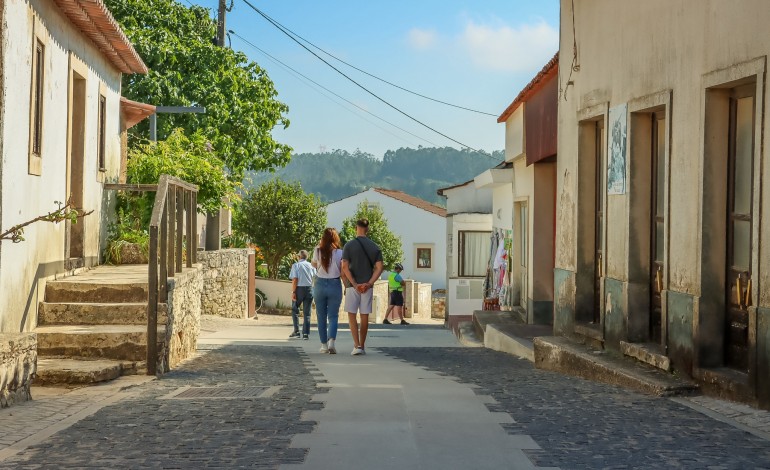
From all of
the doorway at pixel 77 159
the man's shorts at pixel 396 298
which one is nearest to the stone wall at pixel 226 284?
the man's shorts at pixel 396 298

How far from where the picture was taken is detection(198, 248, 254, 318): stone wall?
30.9m

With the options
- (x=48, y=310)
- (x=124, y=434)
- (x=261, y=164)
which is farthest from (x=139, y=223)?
(x=261, y=164)

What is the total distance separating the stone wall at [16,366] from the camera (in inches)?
324

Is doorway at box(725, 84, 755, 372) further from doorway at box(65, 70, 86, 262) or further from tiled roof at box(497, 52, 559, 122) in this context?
doorway at box(65, 70, 86, 262)

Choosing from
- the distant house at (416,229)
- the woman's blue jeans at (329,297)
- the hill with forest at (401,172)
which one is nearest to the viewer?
the woman's blue jeans at (329,297)

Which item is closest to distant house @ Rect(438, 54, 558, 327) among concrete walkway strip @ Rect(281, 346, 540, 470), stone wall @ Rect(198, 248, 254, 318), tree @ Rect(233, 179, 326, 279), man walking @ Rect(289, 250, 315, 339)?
man walking @ Rect(289, 250, 315, 339)

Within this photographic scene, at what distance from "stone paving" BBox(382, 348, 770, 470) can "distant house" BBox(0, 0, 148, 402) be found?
12.8 feet

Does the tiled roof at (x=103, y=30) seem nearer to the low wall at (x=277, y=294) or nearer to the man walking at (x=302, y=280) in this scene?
the man walking at (x=302, y=280)

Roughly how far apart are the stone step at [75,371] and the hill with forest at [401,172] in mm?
151774

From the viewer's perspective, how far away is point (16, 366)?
8508 mm

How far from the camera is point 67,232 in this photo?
13305 millimetres

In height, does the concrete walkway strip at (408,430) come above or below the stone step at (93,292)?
below

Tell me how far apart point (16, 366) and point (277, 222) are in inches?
1595

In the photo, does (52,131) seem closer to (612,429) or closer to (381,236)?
(612,429)
